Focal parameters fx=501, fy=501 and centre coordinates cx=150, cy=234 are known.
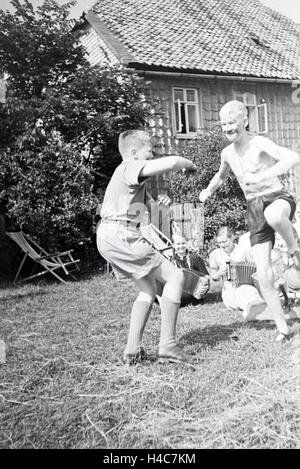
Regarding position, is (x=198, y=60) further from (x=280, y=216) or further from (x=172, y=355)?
(x=172, y=355)

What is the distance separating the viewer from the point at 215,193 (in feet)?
38.0

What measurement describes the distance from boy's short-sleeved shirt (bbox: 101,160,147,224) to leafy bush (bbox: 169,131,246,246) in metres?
7.69

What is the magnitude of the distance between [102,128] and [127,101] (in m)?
1.17

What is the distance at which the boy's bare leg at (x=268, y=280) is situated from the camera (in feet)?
13.7

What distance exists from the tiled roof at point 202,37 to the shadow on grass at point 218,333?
33.9ft

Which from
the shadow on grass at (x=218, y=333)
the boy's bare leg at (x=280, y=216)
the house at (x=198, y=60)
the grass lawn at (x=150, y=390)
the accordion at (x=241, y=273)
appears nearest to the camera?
the grass lawn at (x=150, y=390)

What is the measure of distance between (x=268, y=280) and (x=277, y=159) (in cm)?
101

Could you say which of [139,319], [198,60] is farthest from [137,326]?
[198,60]

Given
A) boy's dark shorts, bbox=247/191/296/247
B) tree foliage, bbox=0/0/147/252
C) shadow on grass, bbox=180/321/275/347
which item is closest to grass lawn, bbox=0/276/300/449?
shadow on grass, bbox=180/321/275/347

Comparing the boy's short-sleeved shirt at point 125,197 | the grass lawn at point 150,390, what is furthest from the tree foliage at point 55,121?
the boy's short-sleeved shirt at point 125,197

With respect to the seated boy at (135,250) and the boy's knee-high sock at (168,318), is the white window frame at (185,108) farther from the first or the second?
the boy's knee-high sock at (168,318)

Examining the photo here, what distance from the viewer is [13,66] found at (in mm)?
11133

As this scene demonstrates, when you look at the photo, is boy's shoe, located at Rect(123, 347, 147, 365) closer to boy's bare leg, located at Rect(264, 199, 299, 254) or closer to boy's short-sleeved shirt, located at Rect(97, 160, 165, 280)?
boy's short-sleeved shirt, located at Rect(97, 160, 165, 280)

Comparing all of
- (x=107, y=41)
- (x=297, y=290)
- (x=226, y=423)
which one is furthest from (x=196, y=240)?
(x=226, y=423)
